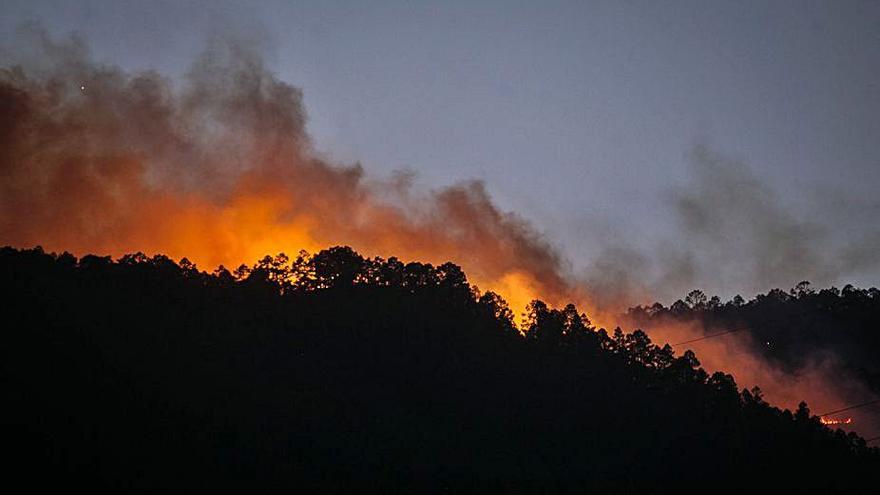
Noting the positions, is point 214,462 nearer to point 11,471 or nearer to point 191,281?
point 11,471

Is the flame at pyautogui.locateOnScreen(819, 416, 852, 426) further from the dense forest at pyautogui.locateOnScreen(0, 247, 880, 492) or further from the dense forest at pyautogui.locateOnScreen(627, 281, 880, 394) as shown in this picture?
the dense forest at pyautogui.locateOnScreen(0, 247, 880, 492)

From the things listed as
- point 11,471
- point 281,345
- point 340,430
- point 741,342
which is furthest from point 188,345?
point 741,342

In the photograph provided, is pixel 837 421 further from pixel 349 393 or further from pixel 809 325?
pixel 349 393

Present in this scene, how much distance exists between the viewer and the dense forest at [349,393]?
64562 millimetres

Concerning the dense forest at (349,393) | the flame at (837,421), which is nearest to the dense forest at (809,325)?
the flame at (837,421)

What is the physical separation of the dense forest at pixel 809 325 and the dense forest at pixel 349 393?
60.3 m

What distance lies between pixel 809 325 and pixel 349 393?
110 metres

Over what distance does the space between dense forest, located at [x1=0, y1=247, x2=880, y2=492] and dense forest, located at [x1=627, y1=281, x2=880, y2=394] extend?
198ft

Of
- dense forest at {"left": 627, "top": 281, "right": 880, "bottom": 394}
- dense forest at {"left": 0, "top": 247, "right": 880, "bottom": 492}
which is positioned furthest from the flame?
dense forest at {"left": 0, "top": 247, "right": 880, "bottom": 492}

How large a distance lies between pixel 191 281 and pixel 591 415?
154 ft

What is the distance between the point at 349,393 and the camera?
79000mm

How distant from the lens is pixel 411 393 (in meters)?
81.4

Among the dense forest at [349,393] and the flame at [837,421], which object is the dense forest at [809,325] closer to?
the flame at [837,421]

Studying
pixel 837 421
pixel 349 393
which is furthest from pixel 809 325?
pixel 349 393
